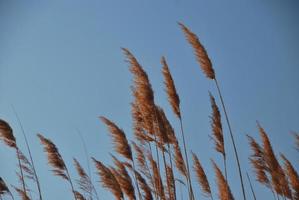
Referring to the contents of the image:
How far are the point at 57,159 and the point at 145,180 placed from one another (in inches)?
45.4

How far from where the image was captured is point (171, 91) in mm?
3855

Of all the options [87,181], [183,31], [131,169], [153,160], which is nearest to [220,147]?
[153,160]

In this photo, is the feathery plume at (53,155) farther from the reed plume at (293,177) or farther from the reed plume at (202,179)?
the reed plume at (293,177)

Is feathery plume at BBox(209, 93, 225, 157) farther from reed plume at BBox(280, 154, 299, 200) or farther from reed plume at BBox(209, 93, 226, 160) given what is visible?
reed plume at BBox(280, 154, 299, 200)

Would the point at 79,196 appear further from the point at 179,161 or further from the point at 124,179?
the point at 179,161

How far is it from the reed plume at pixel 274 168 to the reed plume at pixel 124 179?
186 centimetres

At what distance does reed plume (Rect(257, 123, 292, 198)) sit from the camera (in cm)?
439

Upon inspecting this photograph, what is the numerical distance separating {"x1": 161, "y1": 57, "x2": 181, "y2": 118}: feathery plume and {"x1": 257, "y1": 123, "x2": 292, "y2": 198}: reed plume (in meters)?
1.26

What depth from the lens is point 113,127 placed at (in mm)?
3939

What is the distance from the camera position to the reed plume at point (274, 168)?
4387 millimetres

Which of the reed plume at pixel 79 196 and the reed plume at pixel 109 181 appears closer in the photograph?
the reed plume at pixel 109 181

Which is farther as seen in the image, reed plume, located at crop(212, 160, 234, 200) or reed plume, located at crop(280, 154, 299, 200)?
reed plume, located at crop(280, 154, 299, 200)

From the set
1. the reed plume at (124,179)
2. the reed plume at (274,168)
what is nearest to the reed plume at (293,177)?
the reed plume at (274,168)

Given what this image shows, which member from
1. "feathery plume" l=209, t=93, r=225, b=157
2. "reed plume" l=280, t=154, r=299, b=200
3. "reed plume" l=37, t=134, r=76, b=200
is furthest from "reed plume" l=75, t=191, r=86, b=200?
"reed plume" l=280, t=154, r=299, b=200
